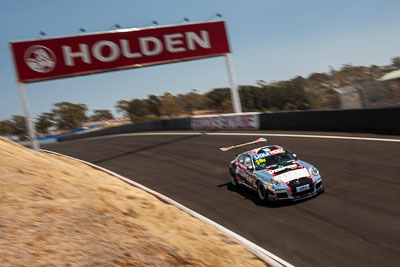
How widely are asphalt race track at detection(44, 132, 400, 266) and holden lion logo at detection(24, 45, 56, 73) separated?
10919 mm

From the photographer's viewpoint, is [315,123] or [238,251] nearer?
[238,251]

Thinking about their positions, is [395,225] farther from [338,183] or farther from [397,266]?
[338,183]

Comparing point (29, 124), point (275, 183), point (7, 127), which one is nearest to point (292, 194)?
point (275, 183)

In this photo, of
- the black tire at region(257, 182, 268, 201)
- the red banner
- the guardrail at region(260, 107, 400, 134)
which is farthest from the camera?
the red banner

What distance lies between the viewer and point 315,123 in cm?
2003

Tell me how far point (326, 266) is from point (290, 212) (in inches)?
113

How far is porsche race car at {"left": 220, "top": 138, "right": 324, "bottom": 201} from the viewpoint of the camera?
33.0 ft

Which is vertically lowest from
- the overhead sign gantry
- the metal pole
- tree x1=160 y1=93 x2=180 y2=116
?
tree x1=160 y1=93 x2=180 y2=116

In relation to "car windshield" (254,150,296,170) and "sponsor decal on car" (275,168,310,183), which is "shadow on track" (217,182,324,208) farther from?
"car windshield" (254,150,296,170)

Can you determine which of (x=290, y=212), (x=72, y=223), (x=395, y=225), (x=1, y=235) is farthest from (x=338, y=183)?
(x=1, y=235)

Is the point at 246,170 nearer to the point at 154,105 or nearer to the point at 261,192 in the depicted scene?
the point at 261,192

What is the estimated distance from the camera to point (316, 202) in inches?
391

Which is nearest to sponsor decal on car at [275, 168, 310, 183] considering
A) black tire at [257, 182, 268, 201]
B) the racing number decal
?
black tire at [257, 182, 268, 201]

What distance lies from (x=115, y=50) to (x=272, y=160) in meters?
19.9
